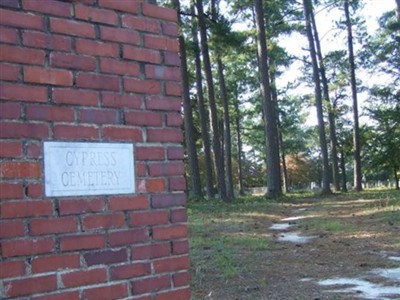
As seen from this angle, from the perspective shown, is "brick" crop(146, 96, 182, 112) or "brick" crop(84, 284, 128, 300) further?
"brick" crop(146, 96, 182, 112)

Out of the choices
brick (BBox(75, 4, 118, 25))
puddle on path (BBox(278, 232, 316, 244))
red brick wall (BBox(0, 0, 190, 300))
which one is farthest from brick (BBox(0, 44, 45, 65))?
puddle on path (BBox(278, 232, 316, 244))

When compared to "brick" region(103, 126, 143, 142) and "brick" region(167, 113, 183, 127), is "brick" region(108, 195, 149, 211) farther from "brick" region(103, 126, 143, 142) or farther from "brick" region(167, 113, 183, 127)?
"brick" region(167, 113, 183, 127)

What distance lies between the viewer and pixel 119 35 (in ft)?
9.18

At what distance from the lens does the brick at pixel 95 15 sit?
8.71 ft

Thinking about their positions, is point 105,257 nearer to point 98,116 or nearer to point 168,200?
point 168,200

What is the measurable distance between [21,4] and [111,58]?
1.66 ft

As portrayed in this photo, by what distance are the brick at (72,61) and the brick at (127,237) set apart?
0.82 metres

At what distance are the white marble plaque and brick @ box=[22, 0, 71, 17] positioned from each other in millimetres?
622

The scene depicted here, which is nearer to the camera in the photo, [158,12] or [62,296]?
[62,296]

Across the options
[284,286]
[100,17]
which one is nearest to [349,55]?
[284,286]

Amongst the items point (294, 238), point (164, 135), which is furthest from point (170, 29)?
point (294, 238)

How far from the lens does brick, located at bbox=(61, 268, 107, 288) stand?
8.12 ft

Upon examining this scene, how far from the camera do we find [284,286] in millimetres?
6066

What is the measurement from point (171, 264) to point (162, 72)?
3.45 ft
